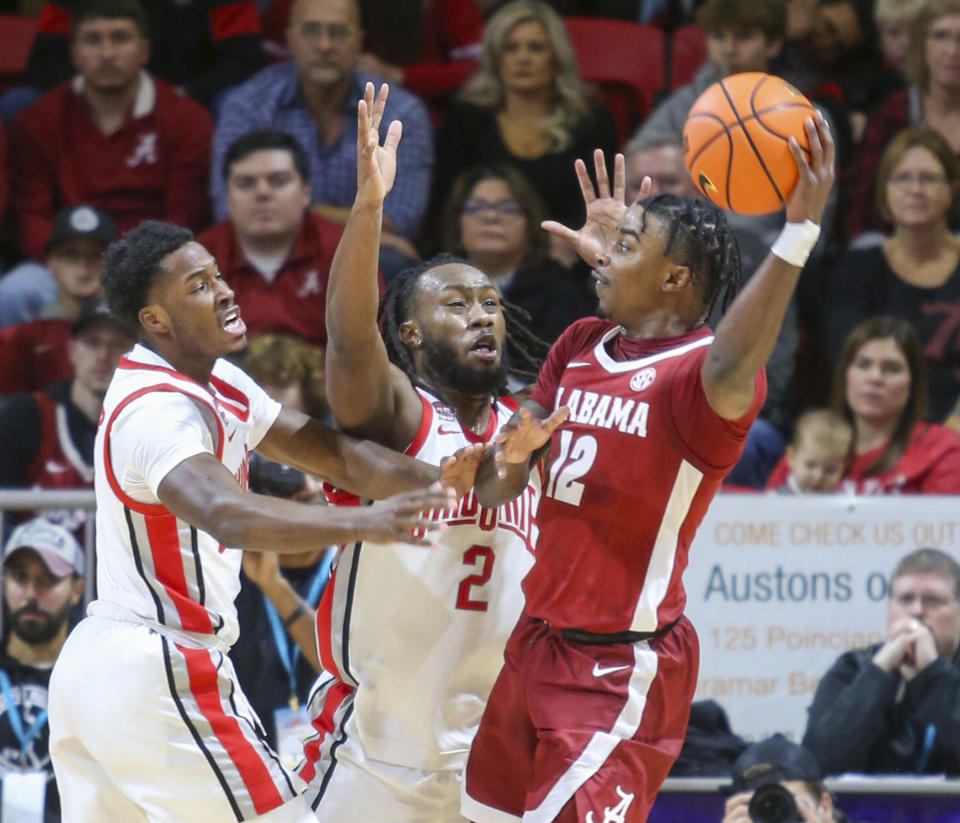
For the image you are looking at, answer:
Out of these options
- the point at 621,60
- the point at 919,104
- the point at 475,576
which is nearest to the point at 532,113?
the point at 621,60

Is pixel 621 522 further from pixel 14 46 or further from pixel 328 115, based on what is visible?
pixel 14 46

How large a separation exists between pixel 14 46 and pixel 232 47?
137 centimetres

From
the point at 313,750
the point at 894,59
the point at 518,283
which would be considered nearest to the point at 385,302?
the point at 313,750

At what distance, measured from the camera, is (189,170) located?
8562 millimetres

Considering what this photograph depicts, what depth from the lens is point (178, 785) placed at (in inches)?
168

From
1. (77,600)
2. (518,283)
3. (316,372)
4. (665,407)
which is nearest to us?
(665,407)

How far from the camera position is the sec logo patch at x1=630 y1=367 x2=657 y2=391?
430cm

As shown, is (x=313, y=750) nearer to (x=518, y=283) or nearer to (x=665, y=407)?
(x=665, y=407)

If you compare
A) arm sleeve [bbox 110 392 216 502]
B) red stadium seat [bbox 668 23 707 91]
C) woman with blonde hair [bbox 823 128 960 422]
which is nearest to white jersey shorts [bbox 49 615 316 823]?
arm sleeve [bbox 110 392 216 502]

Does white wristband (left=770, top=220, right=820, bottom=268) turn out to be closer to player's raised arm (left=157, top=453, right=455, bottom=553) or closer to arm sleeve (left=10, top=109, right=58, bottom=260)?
player's raised arm (left=157, top=453, right=455, bottom=553)

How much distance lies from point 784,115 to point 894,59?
199 inches

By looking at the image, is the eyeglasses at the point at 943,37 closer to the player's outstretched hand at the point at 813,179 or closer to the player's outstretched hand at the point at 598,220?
the player's outstretched hand at the point at 598,220

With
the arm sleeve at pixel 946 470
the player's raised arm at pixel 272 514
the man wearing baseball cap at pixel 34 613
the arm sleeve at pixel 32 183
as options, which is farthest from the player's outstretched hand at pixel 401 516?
the arm sleeve at pixel 32 183

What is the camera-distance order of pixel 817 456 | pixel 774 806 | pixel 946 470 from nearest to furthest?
pixel 774 806 → pixel 946 470 → pixel 817 456
